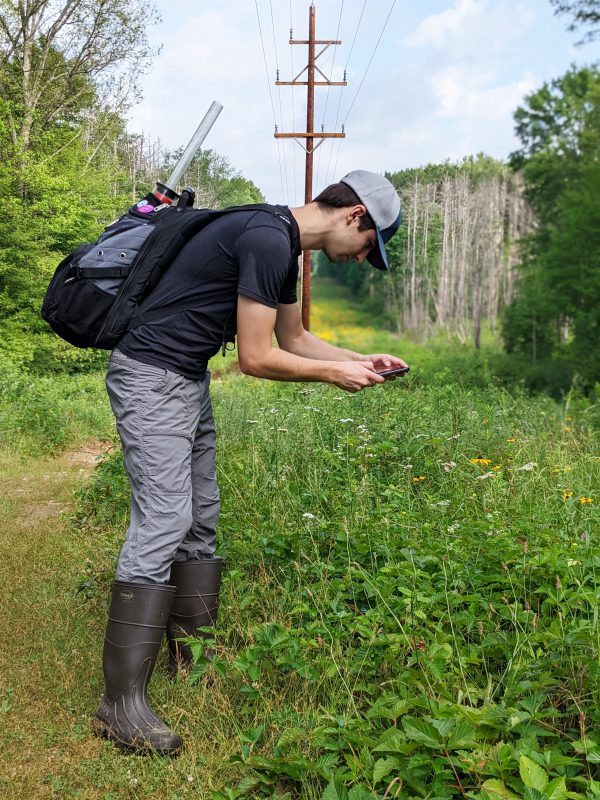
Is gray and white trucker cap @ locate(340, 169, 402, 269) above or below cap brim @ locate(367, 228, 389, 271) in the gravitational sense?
above

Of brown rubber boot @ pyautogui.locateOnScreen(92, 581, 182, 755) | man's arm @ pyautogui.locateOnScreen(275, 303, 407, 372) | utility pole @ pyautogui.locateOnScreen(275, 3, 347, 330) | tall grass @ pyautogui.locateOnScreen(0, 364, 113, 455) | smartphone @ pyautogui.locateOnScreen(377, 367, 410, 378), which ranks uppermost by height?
utility pole @ pyautogui.locateOnScreen(275, 3, 347, 330)

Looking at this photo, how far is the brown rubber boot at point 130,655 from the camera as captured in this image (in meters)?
2.64

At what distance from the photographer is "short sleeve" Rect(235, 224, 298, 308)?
2547 mm

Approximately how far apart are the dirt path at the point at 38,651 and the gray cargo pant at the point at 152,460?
0.61 meters

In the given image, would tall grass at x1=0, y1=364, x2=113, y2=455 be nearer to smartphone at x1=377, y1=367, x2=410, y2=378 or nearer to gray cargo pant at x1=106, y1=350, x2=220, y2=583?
gray cargo pant at x1=106, y1=350, x2=220, y2=583

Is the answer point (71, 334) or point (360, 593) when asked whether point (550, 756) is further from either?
point (71, 334)

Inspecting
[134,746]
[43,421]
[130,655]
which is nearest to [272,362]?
[130,655]

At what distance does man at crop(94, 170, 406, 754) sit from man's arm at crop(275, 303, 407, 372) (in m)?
0.32

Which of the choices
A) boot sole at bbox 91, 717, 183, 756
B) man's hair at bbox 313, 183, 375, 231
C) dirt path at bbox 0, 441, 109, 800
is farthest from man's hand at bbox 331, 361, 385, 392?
dirt path at bbox 0, 441, 109, 800

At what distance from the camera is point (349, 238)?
9.13 feet

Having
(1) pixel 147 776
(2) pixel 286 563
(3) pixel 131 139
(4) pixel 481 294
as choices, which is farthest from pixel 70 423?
(4) pixel 481 294

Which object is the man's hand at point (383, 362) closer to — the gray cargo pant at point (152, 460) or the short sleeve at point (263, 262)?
the short sleeve at point (263, 262)

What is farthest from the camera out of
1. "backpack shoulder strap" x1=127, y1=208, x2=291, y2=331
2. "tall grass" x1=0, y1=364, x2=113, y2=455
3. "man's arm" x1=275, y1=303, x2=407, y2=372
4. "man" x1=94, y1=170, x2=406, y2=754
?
"tall grass" x1=0, y1=364, x2=113, y2=455

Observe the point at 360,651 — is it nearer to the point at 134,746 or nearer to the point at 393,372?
the point at 134,746
